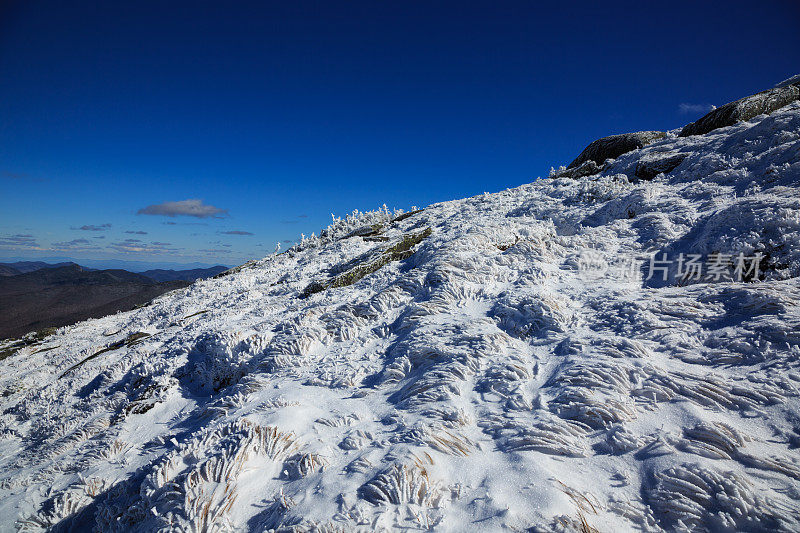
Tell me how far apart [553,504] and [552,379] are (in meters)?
2.35

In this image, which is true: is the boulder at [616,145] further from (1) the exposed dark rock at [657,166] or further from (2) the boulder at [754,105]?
(1) the exposed dark rock at [657,166]

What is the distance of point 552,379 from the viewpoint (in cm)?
550

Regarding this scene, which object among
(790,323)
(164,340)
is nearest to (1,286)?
(164,340)

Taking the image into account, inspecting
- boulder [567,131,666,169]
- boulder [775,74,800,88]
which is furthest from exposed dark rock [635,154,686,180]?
boulder [775,74,800,88]

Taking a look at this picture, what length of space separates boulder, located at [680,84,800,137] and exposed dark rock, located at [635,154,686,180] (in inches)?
237

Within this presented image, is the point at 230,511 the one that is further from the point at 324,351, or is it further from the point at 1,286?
the point at 1,286

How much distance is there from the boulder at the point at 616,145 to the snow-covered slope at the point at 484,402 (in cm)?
1153

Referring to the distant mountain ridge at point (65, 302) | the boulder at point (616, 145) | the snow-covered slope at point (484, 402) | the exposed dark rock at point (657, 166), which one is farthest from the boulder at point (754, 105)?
the distant mountain ridge at point (65, 302)

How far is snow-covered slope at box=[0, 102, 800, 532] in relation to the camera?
363 cm

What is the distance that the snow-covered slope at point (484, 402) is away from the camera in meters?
3.63

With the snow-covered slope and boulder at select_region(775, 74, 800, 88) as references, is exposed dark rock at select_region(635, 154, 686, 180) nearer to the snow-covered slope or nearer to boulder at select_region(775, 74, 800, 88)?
the snow-covered slope

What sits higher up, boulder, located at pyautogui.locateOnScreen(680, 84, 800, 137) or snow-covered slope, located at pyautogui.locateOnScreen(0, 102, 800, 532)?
boulder, located at pyautogui.locateOnScreen(680, 84, 800, 137)

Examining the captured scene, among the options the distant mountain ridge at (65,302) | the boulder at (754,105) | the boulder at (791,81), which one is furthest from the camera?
the distant mountain ridge at (65,302)

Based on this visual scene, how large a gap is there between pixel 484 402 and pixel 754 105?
81.9 feet
